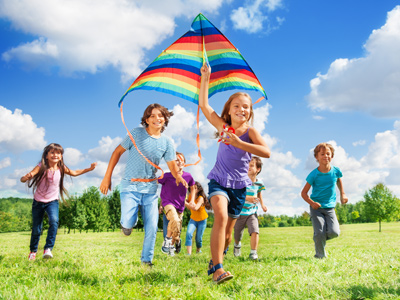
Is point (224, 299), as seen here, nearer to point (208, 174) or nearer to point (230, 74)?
point (208, 174)

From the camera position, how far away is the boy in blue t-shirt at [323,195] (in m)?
7.58

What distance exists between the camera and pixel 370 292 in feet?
12.3

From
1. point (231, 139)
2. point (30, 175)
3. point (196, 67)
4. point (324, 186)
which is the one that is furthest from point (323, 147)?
point (30, 175)

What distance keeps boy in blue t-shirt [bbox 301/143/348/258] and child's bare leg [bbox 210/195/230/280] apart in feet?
12.0

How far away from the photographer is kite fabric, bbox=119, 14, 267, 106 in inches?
228

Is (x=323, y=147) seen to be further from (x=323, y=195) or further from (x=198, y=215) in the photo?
(x=198, y=215)

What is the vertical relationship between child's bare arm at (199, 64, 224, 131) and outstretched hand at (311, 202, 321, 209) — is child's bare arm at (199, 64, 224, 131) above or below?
above

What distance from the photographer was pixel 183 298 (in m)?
3.68

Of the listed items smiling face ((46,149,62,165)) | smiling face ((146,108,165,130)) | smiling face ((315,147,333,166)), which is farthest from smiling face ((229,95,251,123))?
smiling face ((46,149,62,165))

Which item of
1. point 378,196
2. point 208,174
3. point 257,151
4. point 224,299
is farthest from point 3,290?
point 378,196

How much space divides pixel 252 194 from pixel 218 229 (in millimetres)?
3922

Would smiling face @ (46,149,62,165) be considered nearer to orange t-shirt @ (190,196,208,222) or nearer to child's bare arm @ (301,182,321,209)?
orange t-shirt @ (190,196,208,222)

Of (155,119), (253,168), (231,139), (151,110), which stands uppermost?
(151,110)

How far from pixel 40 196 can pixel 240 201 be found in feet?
15.1
